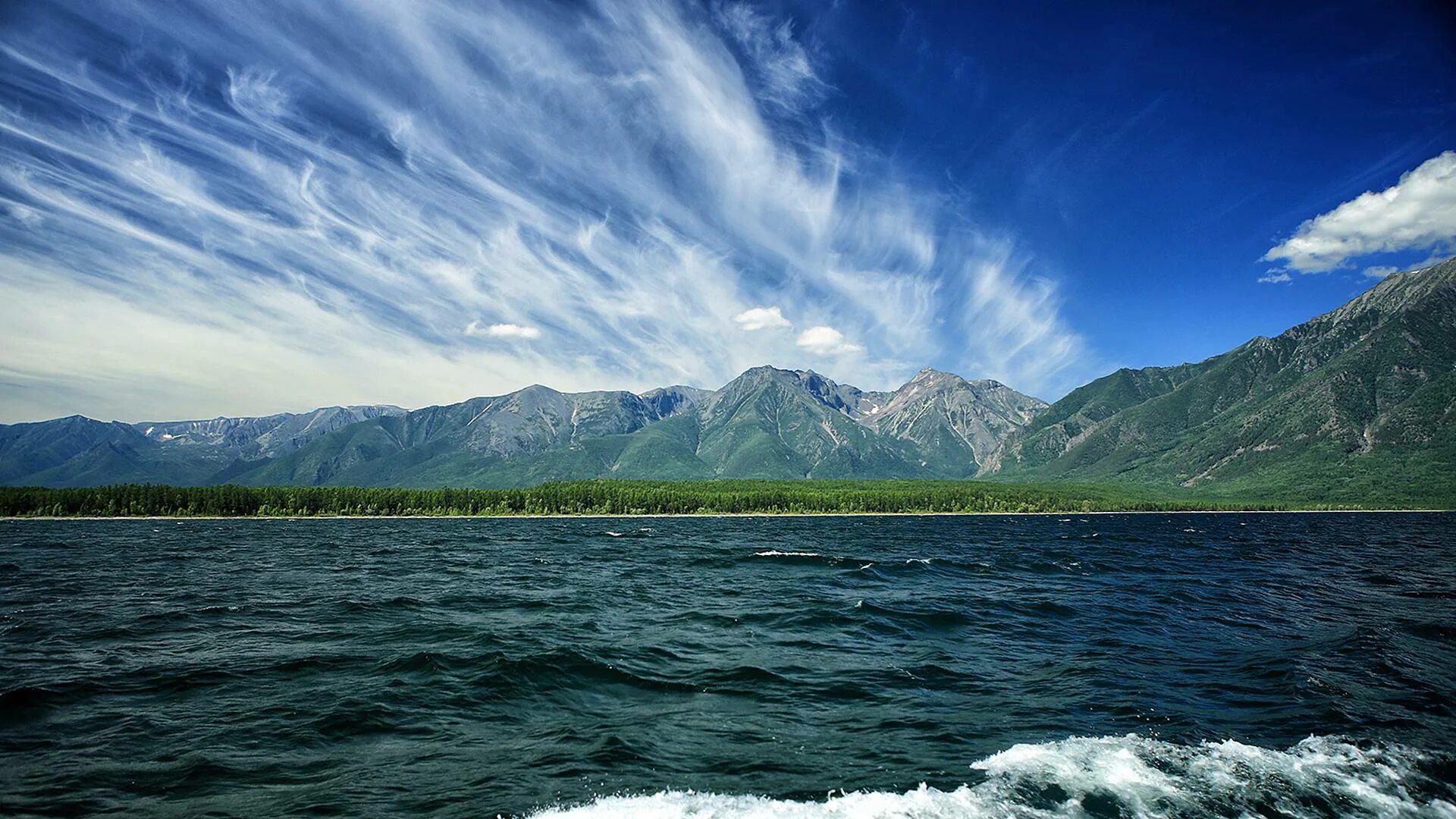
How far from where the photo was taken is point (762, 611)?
141 feet

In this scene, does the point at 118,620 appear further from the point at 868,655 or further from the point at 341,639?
the point at 868,655

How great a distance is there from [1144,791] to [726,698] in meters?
13.6

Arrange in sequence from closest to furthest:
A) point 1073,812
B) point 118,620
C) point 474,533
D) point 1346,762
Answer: point 1073,812 < point 1346,762 < point 118,620 < point 474,533

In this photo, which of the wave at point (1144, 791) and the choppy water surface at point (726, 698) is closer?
the wave at point (1144, 791)

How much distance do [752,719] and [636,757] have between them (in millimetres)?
5021

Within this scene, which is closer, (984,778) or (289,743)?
(984,778)

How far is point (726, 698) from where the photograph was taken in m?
24.3

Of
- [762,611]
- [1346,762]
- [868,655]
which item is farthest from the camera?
[762,611]

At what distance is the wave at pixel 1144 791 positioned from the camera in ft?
49.3

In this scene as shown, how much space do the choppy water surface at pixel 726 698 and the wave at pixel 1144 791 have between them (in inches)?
3.6

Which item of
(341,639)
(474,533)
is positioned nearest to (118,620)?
(341,639)

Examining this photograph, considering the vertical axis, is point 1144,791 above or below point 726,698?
above

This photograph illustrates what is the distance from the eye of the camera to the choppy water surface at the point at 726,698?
1617 centimetres

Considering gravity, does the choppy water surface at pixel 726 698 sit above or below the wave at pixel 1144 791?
below
